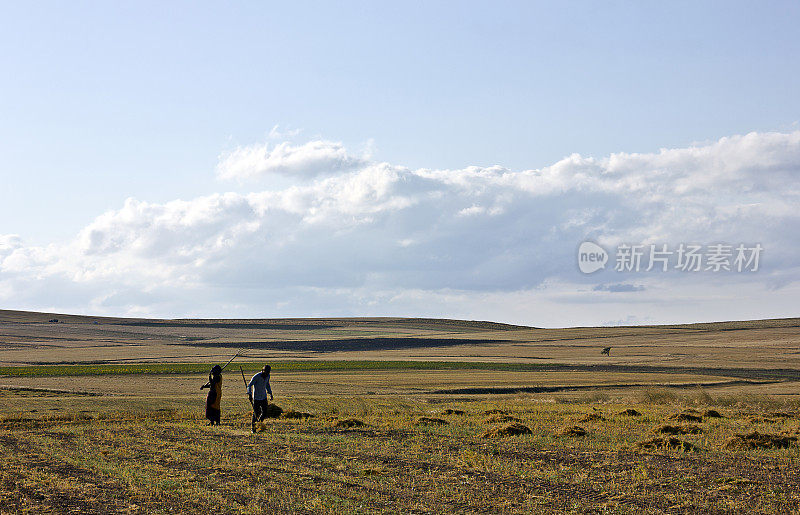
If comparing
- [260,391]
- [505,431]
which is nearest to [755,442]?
[505,431]

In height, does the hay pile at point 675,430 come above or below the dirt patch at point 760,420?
above

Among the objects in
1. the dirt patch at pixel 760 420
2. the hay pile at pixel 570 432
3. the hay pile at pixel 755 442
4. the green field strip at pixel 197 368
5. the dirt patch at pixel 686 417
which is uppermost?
the hay pile at pixel 755 442

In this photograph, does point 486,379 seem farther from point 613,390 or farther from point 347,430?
point 347,430

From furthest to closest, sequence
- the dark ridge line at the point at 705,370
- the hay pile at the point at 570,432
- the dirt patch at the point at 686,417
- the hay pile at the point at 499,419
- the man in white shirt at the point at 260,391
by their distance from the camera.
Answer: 1. the dark ridge line at the point at 705,370
2. the hay pile at the point at 499,419
3. the dirt patch at the point at 686,417
4. the man in white shirt at the point at 260,391
5. the hay pile at the point at 570,432

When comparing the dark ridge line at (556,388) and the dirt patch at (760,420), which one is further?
the dark ridge line at (556,388)

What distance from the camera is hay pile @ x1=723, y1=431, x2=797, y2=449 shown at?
19.9m

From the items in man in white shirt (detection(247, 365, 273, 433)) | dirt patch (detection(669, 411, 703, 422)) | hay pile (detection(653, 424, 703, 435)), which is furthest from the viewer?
dirt patch (detection(669, 411, 703, 422))

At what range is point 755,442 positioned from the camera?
20.0m

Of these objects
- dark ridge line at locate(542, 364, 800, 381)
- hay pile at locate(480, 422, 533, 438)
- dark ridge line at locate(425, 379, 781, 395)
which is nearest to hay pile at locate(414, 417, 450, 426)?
hay pile at locate(480, 422, 533, 438)

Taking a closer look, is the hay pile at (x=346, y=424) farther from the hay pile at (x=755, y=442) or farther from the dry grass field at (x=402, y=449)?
the hay pile at (x=755, y=442)

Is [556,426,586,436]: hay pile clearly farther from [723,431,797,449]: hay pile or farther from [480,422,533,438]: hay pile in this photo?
[723,431,797,449]: hay pile

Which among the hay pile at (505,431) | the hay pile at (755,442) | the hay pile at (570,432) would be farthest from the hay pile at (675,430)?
the hay pile at (505,431)

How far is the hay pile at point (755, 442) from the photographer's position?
1988cm

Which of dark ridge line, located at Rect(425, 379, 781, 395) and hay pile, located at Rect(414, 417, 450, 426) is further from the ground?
hay pile, located at Rect(414, 417, 450, 426)
